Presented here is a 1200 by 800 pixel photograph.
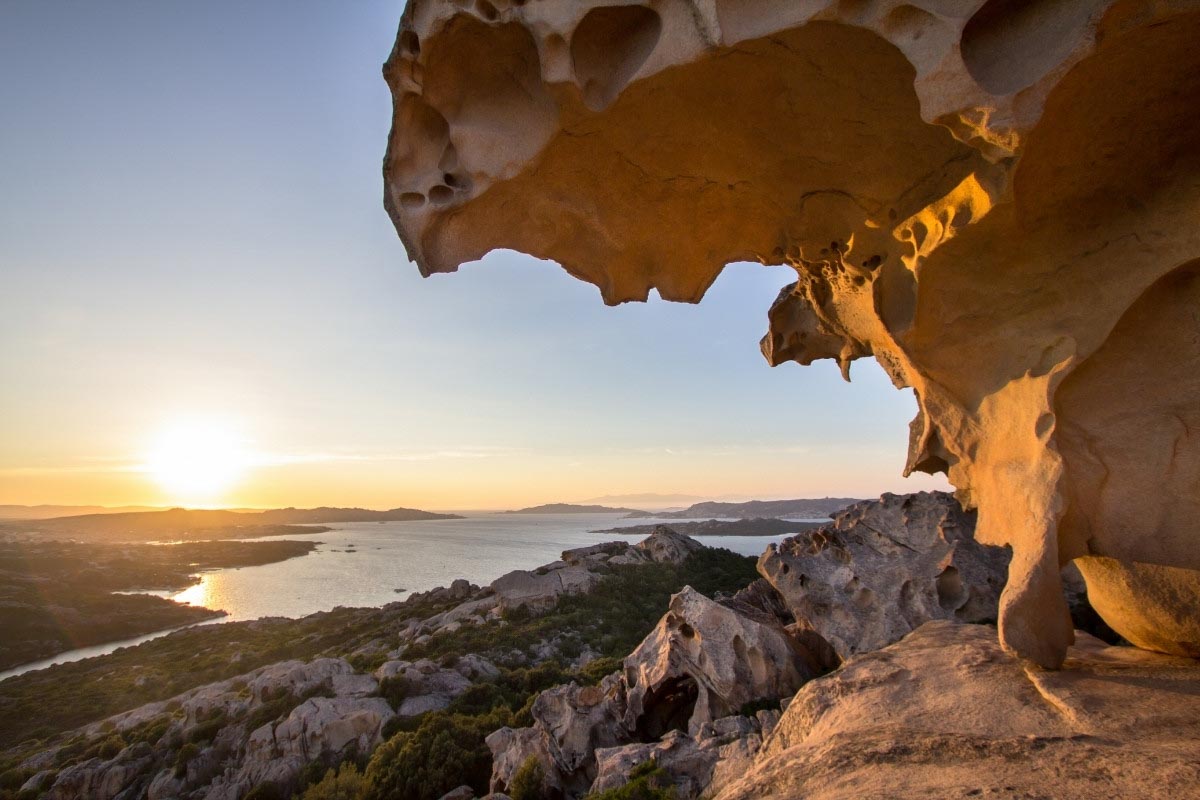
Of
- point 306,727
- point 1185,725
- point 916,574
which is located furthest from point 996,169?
point 306,727

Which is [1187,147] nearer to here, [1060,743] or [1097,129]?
[1097,129]

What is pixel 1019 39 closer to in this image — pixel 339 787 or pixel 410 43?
pixel 410 43

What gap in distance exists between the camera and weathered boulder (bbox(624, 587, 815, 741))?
26.1 ft

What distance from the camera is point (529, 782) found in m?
7.12

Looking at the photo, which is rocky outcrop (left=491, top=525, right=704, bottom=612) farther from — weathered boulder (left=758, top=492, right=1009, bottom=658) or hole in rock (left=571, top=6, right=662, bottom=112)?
hole in rock (left=571, top=6, right=662, bottom=112)

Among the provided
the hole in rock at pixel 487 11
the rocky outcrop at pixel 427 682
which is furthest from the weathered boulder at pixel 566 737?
the hole in rock at pixel 487 11

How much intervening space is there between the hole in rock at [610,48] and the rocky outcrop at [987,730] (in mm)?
4552

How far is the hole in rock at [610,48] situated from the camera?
3.88m

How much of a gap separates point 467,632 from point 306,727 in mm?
10292

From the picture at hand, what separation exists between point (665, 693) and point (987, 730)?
223 inches

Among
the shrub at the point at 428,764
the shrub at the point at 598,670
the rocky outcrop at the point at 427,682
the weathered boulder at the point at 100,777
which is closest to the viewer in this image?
the shrub at the point at 428,764

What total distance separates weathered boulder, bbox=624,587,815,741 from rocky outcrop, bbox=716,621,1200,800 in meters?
3.53

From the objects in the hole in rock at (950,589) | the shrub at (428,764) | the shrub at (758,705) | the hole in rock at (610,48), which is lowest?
the shrub at (428,764)

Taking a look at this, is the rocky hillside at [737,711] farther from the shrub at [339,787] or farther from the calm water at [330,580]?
the calm water at [330,580]
